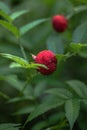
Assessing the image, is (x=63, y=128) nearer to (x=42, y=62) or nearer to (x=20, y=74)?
(x=42, y=62)

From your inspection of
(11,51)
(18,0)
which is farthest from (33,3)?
(11,51)

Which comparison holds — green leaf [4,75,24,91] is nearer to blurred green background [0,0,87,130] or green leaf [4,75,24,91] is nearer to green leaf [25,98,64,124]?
blurred green background [0,0,87,130]

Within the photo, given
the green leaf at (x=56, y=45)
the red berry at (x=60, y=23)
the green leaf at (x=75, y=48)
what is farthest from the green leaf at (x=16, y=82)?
the green leaf at (x=75, y=48)

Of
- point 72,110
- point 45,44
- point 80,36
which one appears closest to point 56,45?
point 80,36

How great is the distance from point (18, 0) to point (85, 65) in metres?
1.13

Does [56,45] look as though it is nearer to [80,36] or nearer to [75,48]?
[80,36]

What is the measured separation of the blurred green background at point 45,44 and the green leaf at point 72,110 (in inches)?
11.3

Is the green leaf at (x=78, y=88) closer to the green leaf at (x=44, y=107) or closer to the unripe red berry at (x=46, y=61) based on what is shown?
the green leaf at (x=44, y=107)

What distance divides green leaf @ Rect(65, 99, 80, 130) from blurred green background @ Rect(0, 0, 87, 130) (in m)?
0.29

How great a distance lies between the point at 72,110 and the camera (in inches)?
68.9

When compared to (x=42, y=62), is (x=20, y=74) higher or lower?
lower

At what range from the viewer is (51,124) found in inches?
87.0

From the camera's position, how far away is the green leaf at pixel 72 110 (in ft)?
5.60

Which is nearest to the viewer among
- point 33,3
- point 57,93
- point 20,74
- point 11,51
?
point 57,93
